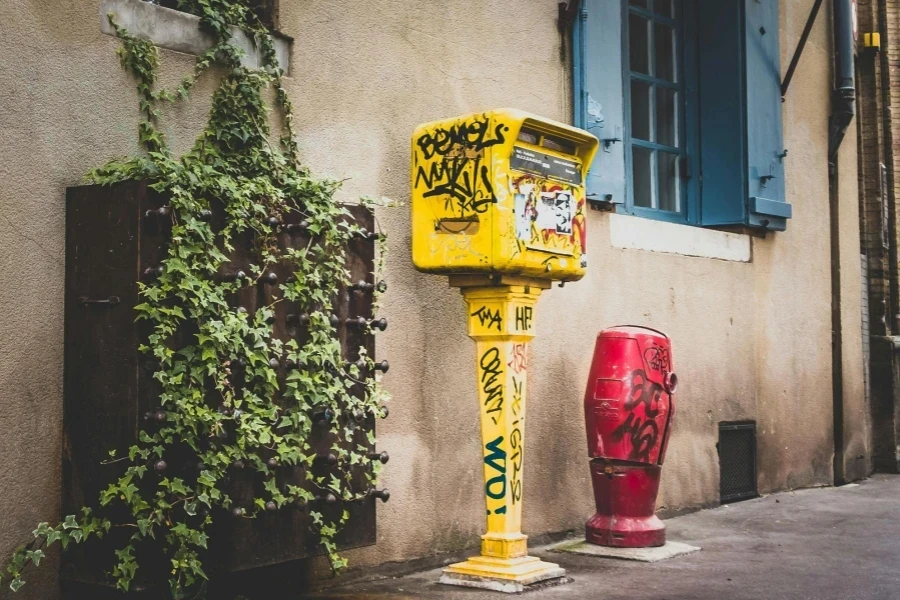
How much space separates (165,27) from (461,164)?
4.43 feet

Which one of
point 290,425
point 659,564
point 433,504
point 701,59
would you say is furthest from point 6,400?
point 701,59

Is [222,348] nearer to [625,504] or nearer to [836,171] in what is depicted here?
[625,504]

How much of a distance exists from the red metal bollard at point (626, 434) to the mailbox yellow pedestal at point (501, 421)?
101cm

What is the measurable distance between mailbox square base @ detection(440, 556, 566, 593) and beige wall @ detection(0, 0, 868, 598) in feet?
1.39

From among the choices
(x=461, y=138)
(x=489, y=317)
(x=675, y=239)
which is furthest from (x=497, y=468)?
(x=675, y=239)

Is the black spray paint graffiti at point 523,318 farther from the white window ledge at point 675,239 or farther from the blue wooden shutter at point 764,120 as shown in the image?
the blue wooden shutter at point 764,120

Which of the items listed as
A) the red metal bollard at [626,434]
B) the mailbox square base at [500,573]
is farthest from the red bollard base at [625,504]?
the mailbox square base at [500,573]

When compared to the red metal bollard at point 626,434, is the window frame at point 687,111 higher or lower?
higher

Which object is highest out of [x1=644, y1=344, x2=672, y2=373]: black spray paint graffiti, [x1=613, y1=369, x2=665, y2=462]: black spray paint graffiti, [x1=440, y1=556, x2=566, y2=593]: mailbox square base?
[x1=644, y1=344, x2=672, y2=373]: black spray paint graffiti

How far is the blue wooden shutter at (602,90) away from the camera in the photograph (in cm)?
664

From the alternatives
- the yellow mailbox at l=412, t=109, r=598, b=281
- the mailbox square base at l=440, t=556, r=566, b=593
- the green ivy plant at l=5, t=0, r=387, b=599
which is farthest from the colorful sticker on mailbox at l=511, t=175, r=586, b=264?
the mailbox square base at l=440, t=556, r=566, b=593

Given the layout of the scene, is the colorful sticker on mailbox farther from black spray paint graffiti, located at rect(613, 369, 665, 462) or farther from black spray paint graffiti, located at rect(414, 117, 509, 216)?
black spray paint graffiti, located at rect(613, 369, 665, 462)

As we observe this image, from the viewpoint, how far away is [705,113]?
834cm

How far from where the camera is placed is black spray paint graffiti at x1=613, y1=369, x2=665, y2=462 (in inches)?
231
